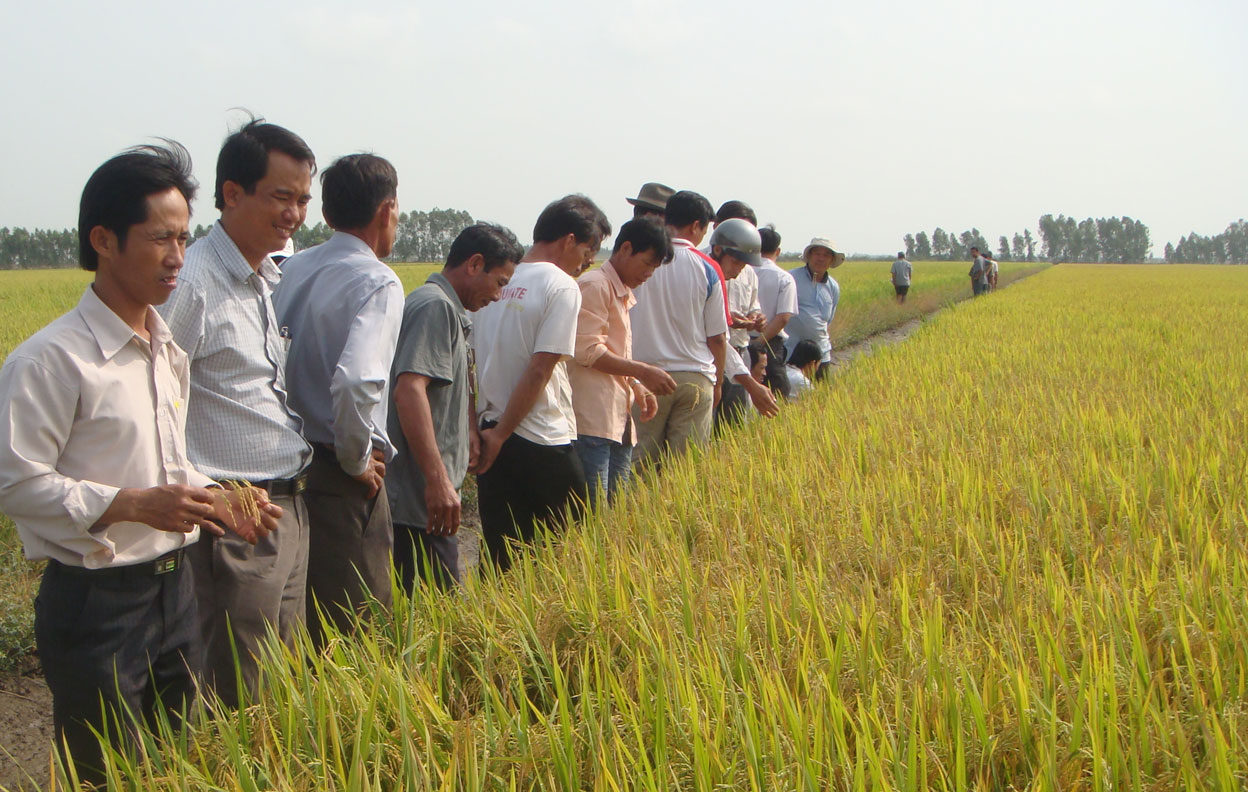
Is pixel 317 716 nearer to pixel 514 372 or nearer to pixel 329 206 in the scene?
pixel 329 206

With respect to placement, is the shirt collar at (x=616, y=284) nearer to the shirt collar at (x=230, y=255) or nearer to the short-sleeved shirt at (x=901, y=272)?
the shirt collar at (x=230, y=255)

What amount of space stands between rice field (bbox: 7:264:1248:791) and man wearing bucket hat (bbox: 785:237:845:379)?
8.17 feet

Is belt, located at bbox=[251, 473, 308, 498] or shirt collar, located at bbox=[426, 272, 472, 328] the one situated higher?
shirt collar, located at bbox=[426, 272, 472, 328]

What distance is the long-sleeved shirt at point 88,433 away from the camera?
5.44 ft

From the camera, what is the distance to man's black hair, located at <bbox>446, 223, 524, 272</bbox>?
9.22 ft

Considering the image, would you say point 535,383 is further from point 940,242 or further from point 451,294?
point 940,242

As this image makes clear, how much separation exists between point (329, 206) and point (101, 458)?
35.9 inches

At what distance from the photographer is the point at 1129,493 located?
10.0 feet

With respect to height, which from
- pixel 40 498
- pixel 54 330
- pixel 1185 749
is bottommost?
pixel 1185 749

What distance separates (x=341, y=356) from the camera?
225 cm

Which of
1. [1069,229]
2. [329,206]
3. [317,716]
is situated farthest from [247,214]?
[1069,229]

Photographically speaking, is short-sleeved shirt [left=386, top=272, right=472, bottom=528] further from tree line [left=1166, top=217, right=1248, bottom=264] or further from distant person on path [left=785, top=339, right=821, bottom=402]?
tree line [left=1166, top=217, right=1248, bottom=264]

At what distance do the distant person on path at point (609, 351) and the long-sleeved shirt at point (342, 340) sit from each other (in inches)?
45.2

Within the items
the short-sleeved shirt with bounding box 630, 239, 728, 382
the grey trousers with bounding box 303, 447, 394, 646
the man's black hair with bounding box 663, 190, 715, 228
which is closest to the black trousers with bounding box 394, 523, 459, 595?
the grey trousers with bounding box 303, 447, 394, 646
